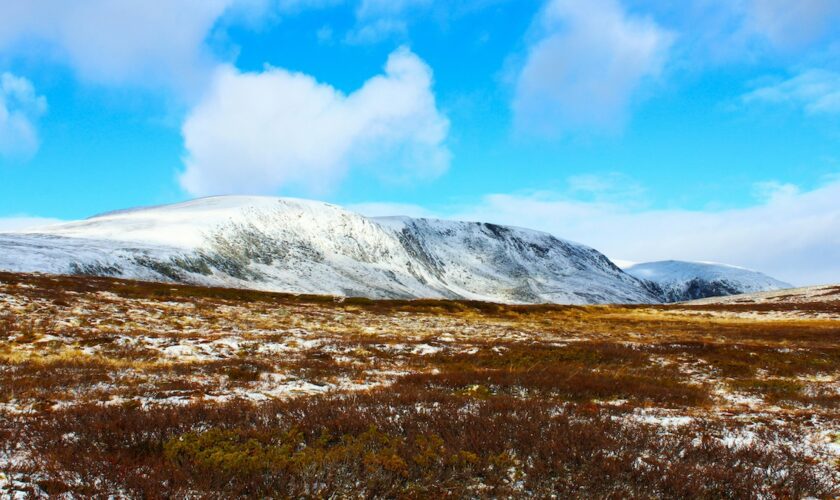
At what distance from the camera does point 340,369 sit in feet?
56.8

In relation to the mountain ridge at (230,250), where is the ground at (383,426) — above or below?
below

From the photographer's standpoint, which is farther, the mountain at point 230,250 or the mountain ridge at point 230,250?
the mountain ridge at point 230,250

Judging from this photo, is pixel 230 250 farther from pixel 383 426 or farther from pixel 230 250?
pixel 383 426

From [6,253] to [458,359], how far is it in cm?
9284

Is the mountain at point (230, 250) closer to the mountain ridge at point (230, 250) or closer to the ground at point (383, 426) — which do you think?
the mountain ridge at point (230, 250)

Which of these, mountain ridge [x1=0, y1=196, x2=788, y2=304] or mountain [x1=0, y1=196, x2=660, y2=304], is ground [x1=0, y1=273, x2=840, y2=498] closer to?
mountain [x1=0, y1=196, x2=660, y2=304]

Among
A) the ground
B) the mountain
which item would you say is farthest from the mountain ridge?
the ground

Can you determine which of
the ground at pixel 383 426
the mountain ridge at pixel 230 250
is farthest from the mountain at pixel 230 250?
the ground at pixel 383 426

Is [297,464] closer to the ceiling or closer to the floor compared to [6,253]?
closer to the floor

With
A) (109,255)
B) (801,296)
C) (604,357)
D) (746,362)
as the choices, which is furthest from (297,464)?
(801,296)

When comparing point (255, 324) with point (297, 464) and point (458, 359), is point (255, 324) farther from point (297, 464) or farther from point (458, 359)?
point (297, 464)

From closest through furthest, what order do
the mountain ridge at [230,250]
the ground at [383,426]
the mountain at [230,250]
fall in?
the ground at [383,426]
the mountain at [230,250]
the mountain ridge at [230,250]

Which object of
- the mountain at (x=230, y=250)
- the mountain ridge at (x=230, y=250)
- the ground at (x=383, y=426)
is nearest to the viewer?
the ground at (x=383, y=426)

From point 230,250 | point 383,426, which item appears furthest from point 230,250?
point 383,426
